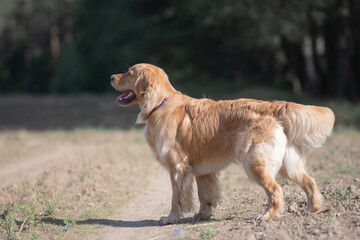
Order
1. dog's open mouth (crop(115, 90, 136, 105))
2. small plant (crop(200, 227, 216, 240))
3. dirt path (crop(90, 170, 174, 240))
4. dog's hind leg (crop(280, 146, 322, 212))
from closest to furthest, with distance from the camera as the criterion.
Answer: small plant (crop(200, 227, 216, 240)) < dog's hind leg (crop(280, 146, 322, 212)) < dirt path (crop(90, 170, 174, 240)) < dog's open mouth (crop(115, 90, 136, 105))

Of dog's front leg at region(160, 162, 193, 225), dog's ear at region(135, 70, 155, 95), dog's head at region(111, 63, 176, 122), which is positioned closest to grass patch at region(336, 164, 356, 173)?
dog's front leg at region(160, 162, 193, 225)

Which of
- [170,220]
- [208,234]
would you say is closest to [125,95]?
[170,220]

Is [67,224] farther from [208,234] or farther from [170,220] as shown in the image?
[208,234]

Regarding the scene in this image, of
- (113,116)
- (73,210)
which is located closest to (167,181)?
(73,210)

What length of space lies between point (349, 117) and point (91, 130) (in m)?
9.81

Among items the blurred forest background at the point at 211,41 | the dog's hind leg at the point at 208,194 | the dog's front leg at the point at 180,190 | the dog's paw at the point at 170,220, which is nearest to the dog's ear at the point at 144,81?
the dog's front leg at the point at 180,190

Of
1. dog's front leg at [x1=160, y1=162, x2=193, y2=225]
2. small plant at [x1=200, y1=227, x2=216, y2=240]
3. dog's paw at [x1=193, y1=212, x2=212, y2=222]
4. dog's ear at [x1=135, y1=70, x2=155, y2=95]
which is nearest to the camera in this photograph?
small plant at [x1=200, y1=227, x2=216, y2=240]

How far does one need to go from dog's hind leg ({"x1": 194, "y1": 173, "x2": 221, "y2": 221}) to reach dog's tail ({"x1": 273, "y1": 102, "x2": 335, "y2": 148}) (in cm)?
138

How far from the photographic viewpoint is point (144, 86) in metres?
6.75

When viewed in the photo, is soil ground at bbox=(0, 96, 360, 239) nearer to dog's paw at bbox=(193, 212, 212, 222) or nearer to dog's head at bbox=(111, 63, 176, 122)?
dog's paw at bbox=(193, 212, 212, 222)

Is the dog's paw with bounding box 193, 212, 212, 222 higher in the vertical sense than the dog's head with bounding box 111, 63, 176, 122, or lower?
lower

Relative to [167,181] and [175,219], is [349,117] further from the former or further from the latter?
[175,219]

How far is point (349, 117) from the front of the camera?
1731 centimetres

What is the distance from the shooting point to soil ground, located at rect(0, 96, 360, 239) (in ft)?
18.6
